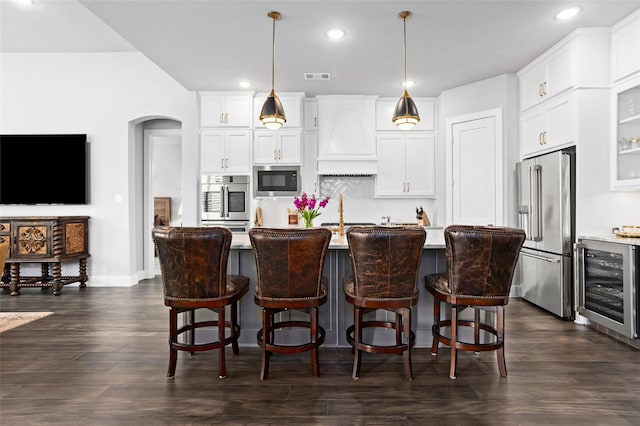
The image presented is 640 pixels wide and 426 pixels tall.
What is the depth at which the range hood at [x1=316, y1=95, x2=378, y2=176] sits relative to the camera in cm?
532

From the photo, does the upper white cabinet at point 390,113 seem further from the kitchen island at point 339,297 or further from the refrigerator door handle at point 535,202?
the kitchen island at point 339,297

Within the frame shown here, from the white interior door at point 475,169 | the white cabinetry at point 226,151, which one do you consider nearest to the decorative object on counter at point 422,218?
the white interior door at point 475,169

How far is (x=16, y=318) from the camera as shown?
3.71 m

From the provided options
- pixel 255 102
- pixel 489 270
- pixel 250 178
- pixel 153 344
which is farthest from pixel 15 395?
pixel 255 102

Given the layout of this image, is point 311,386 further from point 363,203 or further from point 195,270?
point 363,203

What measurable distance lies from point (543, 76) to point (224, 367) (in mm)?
4196

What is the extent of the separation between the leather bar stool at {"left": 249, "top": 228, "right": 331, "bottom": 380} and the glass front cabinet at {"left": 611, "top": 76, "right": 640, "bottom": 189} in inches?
115

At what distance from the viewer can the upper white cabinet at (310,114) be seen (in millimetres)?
5367

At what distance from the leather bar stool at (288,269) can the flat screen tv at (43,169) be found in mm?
4281

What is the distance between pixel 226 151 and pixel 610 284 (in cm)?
448

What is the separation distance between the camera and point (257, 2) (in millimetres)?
2973

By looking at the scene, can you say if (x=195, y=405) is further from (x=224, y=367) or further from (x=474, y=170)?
(x=474, y=170)

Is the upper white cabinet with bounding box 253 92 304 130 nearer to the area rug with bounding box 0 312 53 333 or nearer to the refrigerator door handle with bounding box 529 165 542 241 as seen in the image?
the refrigerator door handle with bounding box 529 165 542 241

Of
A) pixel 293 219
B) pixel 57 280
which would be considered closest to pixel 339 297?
pixel 293 219
